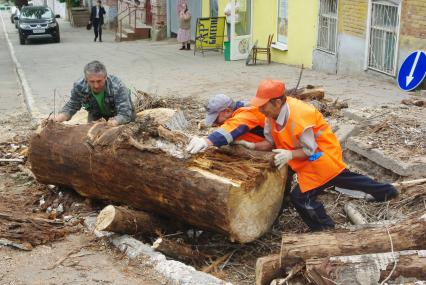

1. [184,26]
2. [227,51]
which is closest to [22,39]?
[184,26]

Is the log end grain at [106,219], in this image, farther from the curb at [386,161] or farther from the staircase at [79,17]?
the staircase at [79,17]

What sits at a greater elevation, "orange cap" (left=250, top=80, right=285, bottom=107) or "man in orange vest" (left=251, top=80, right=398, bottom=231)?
"orange cap" (left=250, top=80, right=285, bottom=107)

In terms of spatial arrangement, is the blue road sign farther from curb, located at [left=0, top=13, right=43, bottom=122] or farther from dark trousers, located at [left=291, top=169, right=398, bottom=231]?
curb, located at [left=0, top=13, right=43, bottom=122]

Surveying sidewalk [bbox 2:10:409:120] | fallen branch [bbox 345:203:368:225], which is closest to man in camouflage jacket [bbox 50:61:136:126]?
fallen branch [bbox 345:203:368:225]

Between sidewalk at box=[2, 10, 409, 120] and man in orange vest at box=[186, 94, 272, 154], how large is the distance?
5016mm

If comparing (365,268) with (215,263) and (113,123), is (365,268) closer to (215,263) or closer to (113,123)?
(215,263)

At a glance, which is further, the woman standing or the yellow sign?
the woman standing

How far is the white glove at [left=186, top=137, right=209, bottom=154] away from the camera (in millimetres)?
4926

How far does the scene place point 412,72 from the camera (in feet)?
32.8

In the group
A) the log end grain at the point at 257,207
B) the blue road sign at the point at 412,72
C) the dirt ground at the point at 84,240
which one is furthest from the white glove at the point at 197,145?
the blue road sign at the point at 412,72

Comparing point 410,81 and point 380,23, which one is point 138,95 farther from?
point 380,23

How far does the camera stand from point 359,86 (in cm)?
1202

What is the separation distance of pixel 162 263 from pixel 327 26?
36.6 feet

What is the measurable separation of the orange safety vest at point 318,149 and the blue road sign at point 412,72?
5522 mm
